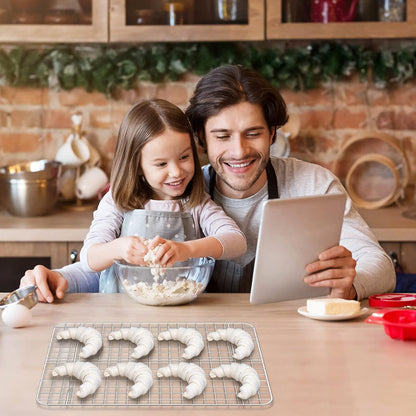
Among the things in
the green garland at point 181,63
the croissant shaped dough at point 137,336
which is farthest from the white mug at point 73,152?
the croissant shaped dough at point 137,336

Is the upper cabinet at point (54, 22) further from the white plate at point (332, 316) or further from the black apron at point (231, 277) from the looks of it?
the white plate at point (332, 316)

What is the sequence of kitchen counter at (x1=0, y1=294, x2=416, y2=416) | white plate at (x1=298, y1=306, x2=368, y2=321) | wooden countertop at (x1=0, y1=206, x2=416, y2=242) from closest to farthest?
kitchen counter at (x1=0, y1=294, x2=416, y2=416) → white plate at (x1=298, y1=306, x2=368, y2=321) → wooden countertop at (x1=0, y1=206, x2=416, y2=242)

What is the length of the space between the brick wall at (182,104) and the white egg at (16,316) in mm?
2039

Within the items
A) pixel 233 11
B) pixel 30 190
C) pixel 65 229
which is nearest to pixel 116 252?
pixel 65 229

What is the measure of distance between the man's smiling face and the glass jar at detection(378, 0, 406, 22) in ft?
4.51

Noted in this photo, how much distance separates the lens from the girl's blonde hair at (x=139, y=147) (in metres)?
1.92

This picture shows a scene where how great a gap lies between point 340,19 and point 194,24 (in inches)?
25.4

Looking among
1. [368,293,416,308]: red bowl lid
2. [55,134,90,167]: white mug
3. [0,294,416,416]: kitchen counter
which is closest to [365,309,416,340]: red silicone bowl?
[0,294,416,416]: kitchen counter

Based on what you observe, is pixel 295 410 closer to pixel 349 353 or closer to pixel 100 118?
pixel 349 353

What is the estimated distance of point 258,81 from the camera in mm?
2010

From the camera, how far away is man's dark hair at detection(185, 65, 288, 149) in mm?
1982

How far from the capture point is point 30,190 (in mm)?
3004

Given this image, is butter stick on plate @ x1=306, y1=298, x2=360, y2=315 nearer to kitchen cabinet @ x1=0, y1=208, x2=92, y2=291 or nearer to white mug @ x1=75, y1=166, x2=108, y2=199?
kitchen cabinet @ x1=0, y1=208, x2=92, y2=291

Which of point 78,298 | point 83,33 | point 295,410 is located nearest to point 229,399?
point 295,410
